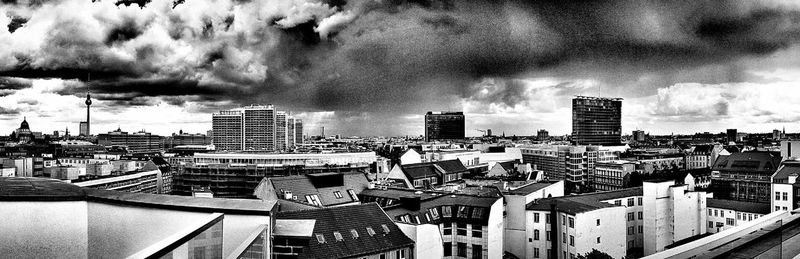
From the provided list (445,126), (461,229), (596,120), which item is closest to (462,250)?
(461,229)

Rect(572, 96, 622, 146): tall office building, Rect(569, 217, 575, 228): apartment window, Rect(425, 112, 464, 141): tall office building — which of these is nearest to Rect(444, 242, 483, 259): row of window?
Rect(569, 217, 575, 228): apartment window

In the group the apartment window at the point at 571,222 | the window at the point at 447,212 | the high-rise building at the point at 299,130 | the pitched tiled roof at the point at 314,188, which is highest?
the high-rise building at the point at 299,130

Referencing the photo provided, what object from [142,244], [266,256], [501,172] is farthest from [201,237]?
[501,172]

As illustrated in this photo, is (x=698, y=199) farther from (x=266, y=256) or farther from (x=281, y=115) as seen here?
(x=281, y=115)

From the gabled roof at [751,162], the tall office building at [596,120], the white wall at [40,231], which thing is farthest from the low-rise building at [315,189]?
the tall office building at [596,120]

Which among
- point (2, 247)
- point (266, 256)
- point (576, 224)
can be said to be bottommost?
point (576, 224)

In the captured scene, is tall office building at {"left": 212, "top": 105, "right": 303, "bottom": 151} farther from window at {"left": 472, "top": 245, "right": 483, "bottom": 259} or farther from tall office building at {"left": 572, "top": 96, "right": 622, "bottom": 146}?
window at {"left": 472, "top": 245, "right": 483, "bottom": 259}

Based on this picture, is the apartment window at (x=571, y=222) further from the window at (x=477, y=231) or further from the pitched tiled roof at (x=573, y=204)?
the window at (x=477, y=231)
